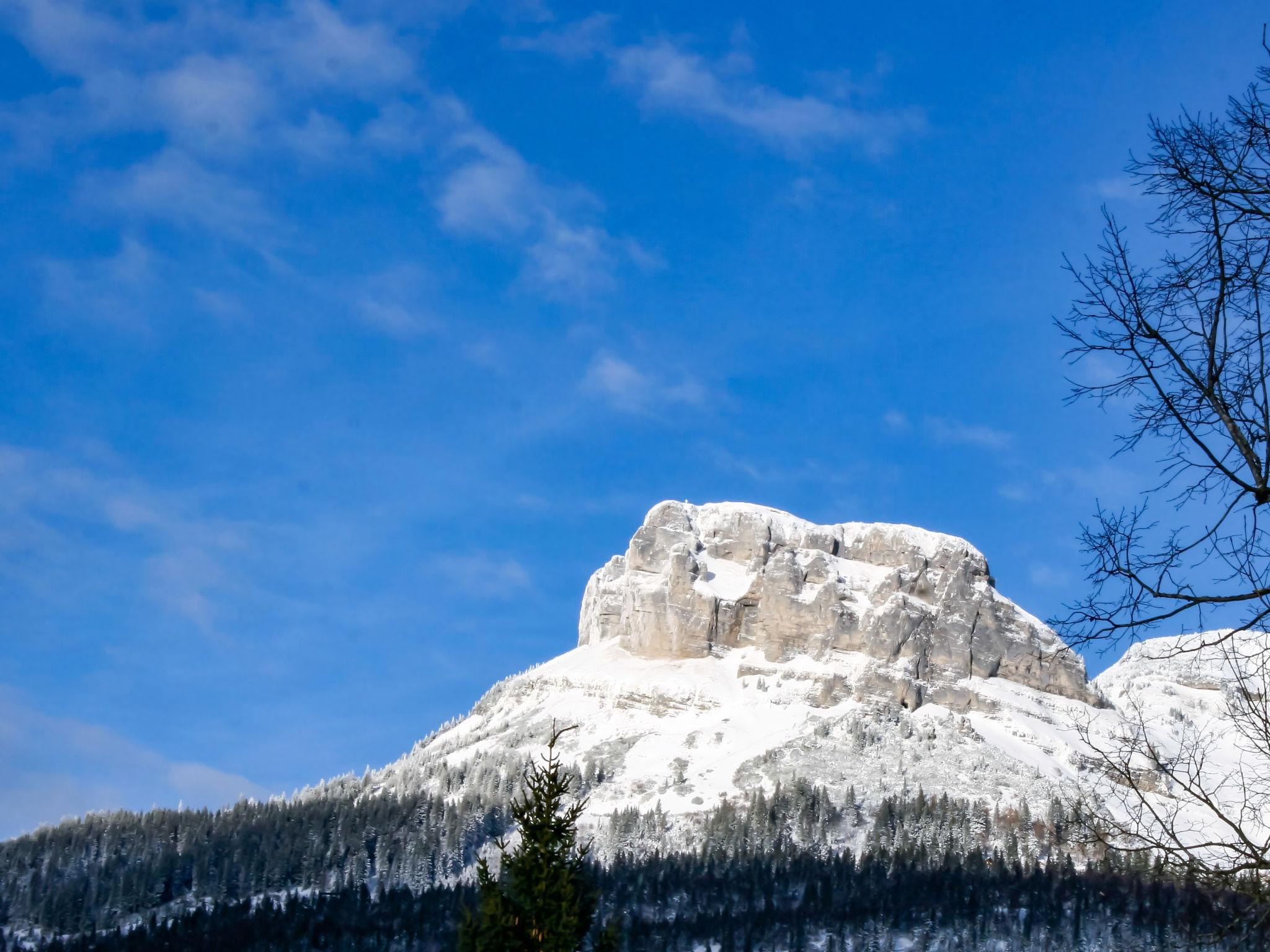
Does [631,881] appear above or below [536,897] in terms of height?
below

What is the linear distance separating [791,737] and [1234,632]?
633 feet

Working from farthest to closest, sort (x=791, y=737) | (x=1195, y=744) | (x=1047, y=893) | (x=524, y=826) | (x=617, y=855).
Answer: (x=791, y=737)
(x=617, y=855)
(x=1047, y=893)
(x=524, y=826)
(x=1195, y=744)

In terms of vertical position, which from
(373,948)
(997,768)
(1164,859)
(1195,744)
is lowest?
(373,948)

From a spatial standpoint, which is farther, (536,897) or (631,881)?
(631,881)

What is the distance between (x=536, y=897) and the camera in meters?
20.8

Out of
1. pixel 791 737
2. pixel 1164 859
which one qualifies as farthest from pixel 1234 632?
pixel 791 737

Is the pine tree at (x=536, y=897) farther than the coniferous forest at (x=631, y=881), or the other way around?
the coniferous forest at (x=631, y=881)

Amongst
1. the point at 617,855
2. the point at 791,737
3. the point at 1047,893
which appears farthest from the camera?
the point at 791,737

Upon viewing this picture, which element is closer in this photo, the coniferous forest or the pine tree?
the pine tree

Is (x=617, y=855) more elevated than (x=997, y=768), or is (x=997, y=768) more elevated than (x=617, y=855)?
(x=997, y=768)

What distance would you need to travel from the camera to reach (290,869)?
529 feet

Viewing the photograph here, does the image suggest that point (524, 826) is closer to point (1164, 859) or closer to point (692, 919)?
point (1164, 859)

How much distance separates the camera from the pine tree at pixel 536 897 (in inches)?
806

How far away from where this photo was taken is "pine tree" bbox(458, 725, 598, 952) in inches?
806
